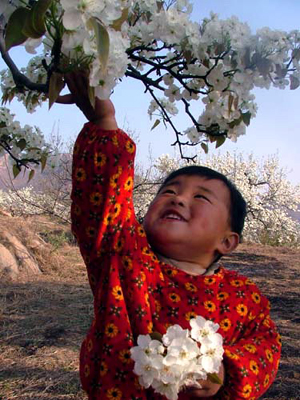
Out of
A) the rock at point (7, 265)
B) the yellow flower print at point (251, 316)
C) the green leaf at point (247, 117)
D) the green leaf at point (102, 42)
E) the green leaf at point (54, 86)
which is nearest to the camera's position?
the green leaf at point (102, 42)

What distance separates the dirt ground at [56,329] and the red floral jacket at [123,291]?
1935 millimetres

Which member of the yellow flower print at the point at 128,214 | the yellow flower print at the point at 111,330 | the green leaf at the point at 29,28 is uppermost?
the green leaf at the point at 29,28

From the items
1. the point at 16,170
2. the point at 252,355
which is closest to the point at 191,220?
the point at 252,355

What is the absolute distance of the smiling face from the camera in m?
1.33

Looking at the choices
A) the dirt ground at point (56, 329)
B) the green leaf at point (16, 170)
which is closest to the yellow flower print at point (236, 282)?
the green leaf at point (16, 170)

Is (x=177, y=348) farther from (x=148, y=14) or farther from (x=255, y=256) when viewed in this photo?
(x=255, y=256)

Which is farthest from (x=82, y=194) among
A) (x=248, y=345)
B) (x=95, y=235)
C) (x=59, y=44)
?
(x=248, y=345)

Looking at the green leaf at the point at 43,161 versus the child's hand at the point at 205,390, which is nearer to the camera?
the child's hand at the point at 205,390

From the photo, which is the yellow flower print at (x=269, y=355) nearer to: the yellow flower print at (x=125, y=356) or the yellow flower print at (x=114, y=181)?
the yellow flower print at (x=125, y=356)

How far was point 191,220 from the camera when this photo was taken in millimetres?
1354

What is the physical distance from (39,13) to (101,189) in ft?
1.58

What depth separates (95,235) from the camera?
1202mm

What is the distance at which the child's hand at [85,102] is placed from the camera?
3.21 ft

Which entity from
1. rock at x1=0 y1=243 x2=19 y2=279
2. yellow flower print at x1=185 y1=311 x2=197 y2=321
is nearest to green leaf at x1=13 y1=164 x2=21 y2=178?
yellow flower print at x1=185 y1=311 x2=197 y2=321
